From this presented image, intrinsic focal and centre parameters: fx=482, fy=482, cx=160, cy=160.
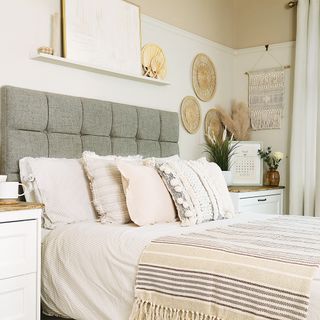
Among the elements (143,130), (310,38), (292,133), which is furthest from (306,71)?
(143,130)

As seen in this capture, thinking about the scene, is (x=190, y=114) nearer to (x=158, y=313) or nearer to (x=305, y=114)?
(x=305, y=114)

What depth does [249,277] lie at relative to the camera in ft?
5.45

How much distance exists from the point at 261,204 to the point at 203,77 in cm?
124

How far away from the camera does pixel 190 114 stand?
413cm

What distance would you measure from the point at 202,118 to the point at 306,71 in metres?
1.00

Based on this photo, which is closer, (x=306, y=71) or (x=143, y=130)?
(x=143, y=130)

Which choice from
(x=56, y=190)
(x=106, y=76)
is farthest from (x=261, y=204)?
(x=56, y=190)

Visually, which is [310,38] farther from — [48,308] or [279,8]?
[48,308]

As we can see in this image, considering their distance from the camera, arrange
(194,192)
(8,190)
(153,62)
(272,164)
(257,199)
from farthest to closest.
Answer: (272,164) → (257,199) → (153,62) → (194,192) → (8,190)

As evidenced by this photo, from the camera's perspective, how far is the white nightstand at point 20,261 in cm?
205

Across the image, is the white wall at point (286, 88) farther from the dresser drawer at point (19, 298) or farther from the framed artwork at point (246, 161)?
the dresser drawer at point (19, 298)

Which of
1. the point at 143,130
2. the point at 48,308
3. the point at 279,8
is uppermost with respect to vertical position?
the point at 279,8

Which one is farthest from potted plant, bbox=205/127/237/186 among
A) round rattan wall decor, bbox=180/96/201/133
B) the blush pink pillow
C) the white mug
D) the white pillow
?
the white mug

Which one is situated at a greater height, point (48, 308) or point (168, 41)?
point (168, 41)
